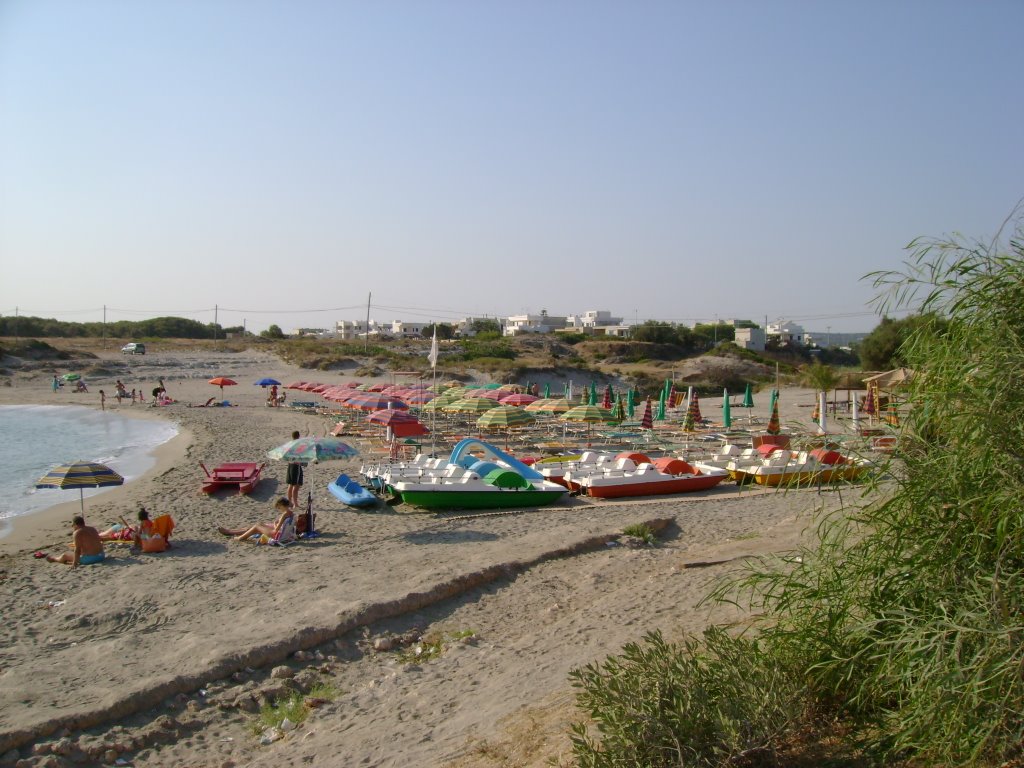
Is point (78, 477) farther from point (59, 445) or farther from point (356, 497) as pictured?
point (59, 445)

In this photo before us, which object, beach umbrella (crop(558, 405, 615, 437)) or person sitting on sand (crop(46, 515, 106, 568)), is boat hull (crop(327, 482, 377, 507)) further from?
beach umbrella (crop(558, 405, 615, 437))

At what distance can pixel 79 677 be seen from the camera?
23.0 feet

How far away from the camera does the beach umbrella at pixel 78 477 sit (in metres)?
11.6

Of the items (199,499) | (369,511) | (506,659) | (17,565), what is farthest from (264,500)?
(506,659)

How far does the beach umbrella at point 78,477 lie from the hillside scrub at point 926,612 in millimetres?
9946

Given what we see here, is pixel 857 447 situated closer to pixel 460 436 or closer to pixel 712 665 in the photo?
pixel 712 665

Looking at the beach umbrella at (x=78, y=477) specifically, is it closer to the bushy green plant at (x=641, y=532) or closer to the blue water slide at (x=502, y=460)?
the blue water slide at (x=502, y=460)

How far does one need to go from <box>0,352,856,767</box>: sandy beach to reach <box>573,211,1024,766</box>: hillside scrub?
768mm

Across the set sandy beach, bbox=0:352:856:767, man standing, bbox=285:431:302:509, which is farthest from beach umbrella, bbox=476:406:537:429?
man standing, bbox=285:431:302:509

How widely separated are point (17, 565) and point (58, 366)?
4958 cm

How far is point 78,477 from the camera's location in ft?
38.4

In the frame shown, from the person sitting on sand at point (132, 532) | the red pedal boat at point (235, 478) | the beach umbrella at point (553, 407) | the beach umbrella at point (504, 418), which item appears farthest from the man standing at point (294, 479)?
the beach umbrella at point (553, 407)

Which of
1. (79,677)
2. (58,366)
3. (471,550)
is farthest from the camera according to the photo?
(58,366)

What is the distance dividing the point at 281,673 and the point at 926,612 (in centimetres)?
543
